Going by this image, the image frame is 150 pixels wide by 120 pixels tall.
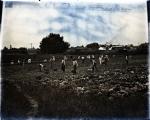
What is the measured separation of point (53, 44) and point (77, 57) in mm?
133

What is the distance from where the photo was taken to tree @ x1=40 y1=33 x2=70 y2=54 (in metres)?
1.31

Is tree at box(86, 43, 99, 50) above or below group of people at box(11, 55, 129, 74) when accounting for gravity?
above

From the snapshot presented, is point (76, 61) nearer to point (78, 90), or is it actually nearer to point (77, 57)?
point (77, 57)

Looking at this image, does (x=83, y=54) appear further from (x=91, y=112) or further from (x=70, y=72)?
(x=91, y=112)

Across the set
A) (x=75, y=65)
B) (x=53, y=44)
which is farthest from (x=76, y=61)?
(x=53, y=44)

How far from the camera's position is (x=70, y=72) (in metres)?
1.31

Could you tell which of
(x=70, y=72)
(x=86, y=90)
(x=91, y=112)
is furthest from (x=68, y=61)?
(x=91, y=112)

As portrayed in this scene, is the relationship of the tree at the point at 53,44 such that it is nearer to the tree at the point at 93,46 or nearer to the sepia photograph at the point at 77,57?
the sepia photograph at the point at 77,57

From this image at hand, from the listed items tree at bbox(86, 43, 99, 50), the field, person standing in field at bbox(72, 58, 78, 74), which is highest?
tree at bbox(86, 43, 99, 50)

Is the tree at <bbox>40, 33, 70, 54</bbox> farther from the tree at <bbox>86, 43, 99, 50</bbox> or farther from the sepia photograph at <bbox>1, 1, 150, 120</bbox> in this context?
the tree at <bbox>86, 43, 99, 50</bbox>

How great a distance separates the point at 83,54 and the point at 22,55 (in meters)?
0.29

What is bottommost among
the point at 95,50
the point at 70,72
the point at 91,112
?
the point at 91,112

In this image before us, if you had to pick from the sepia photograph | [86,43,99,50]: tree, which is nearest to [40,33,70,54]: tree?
the sepia photograph

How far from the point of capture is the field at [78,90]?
1.23 meters
